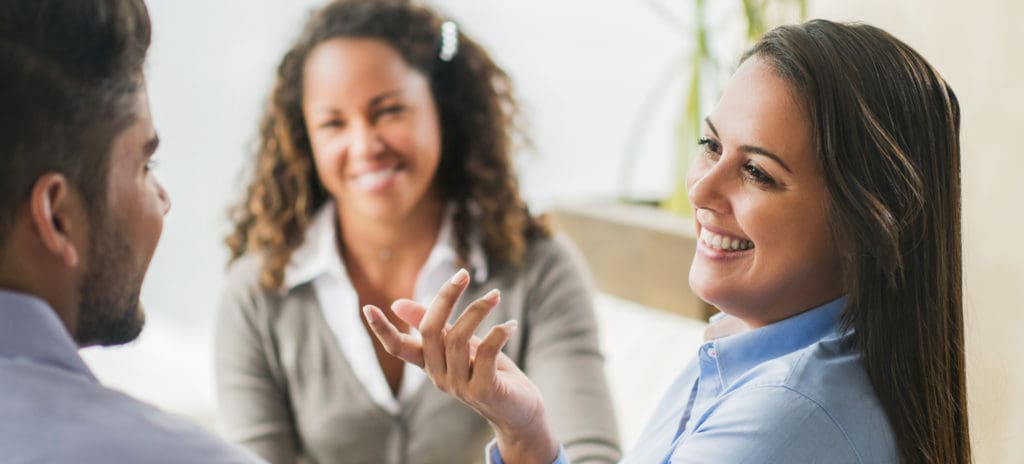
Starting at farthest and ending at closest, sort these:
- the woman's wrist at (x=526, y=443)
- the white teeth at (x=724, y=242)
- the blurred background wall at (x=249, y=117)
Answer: the blurred background wall at (x=249, y=117)
the woman's wrist at (x=526, y=443)
the white teeth at (x=724, y=242)

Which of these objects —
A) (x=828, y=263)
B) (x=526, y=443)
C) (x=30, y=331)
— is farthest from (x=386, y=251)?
(x=30, y=331)

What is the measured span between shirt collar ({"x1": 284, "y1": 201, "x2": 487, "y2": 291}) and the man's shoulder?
110 cm

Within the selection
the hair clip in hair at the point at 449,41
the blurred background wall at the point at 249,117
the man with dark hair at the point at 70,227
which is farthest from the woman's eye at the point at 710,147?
the blurred background wall at the point at 249,117

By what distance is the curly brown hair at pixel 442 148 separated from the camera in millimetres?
1860

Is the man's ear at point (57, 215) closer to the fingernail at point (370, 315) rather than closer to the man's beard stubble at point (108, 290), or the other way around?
the man's beard stubble at point (108, 290)

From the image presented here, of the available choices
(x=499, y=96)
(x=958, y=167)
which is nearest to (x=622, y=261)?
(x=499, y=96)

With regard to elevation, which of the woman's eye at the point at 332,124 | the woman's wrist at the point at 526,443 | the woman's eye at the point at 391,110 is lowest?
the woman's wrist at the point at 526,443

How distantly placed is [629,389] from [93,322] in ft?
4.95

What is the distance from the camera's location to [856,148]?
0.90 metres

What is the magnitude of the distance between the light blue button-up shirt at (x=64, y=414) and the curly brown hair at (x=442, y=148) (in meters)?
1.11

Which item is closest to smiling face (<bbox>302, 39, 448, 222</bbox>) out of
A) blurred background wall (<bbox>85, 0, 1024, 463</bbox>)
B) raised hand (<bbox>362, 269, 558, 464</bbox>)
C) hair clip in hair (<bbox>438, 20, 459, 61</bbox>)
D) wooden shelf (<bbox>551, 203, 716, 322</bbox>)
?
hair clip in hair (<bbox>438, 20, 459, 61</bbox>)

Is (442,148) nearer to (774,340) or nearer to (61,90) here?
(774,340)

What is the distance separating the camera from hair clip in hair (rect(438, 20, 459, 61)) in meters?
1.94

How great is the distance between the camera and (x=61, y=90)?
0.73m
